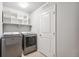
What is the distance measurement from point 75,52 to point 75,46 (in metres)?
0.08

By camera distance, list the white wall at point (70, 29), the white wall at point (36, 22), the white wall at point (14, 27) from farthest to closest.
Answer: the white wall at point (36, 22), the white wall at point (14, 27), the white wall at point (70, 29)

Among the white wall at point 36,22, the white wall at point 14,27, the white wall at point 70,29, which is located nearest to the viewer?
the white wall at point 70,29

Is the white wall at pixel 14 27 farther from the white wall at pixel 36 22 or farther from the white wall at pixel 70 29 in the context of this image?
the white wall at pixel 70 29

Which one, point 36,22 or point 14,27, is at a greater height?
point 36,22

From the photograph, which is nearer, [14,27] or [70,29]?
[70,29]

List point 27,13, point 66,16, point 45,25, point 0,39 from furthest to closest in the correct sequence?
point 45,25
point 27,13
point 0,39
point 66,16

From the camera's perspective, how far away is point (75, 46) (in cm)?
68

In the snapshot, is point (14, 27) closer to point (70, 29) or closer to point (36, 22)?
point (36, 22)

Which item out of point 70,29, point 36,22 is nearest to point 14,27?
point 36,22

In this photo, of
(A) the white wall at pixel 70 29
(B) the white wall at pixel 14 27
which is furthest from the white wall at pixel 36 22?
(A) the white wall at pixel 70 29

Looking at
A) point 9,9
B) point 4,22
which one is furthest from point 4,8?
point 4,22

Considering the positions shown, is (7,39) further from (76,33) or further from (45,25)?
(76,33)

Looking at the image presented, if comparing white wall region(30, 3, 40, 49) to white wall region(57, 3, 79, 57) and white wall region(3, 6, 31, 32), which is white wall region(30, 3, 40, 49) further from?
white wall region(57, 3, 79, 57)

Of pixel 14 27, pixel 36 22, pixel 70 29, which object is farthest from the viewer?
pixel 36 22
